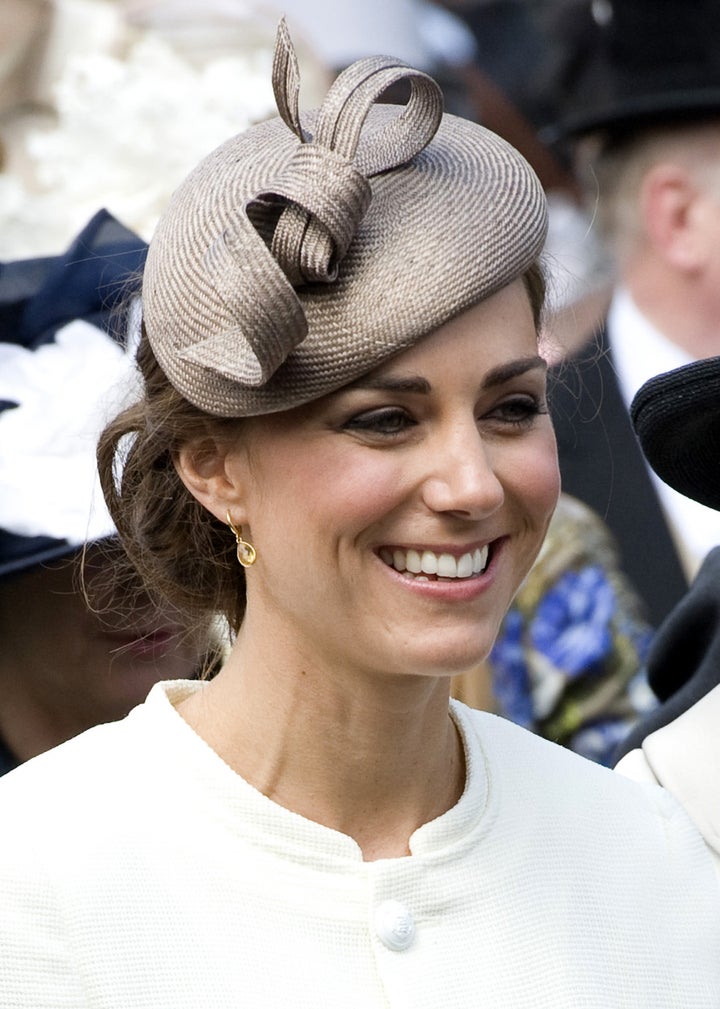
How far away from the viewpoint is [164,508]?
2.60m

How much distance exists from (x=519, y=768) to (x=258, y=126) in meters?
0.97

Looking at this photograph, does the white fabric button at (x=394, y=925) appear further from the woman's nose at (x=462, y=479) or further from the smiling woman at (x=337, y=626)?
the woman's nose at (x=462, y=479)

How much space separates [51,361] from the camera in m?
3.36

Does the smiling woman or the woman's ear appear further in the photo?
the woman's ear

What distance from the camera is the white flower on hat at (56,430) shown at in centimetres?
318

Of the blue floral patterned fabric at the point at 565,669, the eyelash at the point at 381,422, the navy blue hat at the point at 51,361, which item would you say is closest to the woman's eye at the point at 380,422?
the eyelash at the point at 381,422

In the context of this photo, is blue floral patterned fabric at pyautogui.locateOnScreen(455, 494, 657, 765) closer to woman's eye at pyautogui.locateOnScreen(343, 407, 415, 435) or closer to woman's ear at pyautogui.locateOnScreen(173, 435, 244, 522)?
woman's ear at pyautogui.locateOnScreen(173, 435, 244, 522)

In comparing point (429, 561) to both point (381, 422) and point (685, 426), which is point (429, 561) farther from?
point (685, 426)

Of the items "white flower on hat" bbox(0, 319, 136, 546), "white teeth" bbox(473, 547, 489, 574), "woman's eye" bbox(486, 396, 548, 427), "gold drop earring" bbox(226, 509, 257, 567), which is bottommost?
"white flower on hat" bbox(0, 319, 136, 546)

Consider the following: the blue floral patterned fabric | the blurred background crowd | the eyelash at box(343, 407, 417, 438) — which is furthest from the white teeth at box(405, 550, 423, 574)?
the blue floral patterned fabric

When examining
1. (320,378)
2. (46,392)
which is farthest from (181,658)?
(320,378)

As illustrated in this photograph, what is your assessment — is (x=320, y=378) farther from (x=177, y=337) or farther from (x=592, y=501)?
(x=592, y=501)

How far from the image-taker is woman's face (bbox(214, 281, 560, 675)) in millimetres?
2211

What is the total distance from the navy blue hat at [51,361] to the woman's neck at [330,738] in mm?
846
